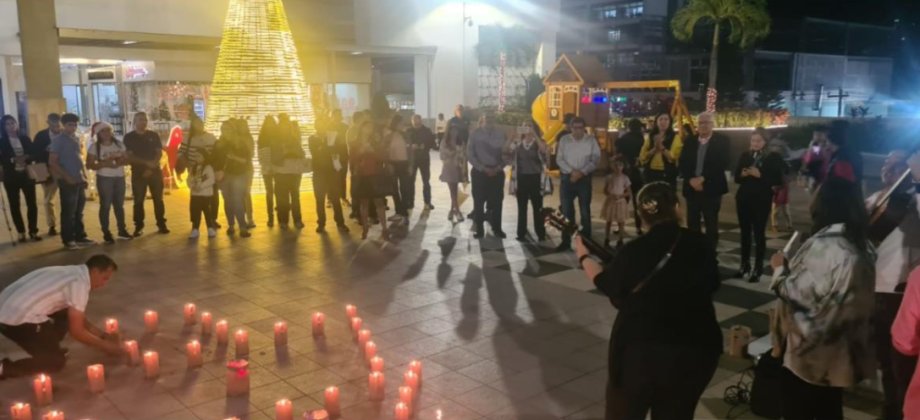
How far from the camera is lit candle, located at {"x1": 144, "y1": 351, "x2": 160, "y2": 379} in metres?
5.14

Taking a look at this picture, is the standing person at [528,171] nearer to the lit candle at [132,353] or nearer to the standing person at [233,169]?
the standing person at [233,169]

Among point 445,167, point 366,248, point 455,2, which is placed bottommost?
point 366,248

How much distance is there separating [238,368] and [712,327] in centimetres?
320

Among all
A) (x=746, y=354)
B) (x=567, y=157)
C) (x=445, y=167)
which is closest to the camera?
(x=746, y=354)

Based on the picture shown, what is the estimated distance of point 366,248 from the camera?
970cm

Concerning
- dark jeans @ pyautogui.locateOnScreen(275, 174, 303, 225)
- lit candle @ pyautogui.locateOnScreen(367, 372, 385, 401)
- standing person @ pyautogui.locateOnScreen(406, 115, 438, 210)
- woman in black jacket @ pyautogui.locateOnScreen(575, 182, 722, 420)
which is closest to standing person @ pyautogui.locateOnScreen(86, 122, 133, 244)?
dark jeans @ pyautogui.locateOnScreen(275, 174, 303, 225)

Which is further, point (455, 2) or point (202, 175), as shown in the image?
point (455, 2)

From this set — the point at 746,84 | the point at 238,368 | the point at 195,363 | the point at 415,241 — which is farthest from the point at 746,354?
the point at 746,84

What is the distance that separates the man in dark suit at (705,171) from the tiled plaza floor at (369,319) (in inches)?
33.9

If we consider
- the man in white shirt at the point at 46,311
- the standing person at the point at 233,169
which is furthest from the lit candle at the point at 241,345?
the standing person at the point at 233,169

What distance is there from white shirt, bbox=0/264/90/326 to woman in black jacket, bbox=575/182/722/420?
12.5ft

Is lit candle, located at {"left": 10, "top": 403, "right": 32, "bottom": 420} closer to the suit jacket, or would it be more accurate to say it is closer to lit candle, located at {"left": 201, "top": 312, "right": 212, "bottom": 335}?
lit candle, located at {"left": 201, "top": 312, "right": 212, "bottom": 335}

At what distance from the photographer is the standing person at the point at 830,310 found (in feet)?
11.5

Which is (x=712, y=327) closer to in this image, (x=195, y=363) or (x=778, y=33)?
(x=195, y=363)
